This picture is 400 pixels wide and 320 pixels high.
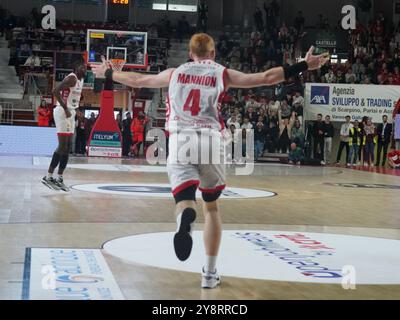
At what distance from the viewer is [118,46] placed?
25859 millimetres

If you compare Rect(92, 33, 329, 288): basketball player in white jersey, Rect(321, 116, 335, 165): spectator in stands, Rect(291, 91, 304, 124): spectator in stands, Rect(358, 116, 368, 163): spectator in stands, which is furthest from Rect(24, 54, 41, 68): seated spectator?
Rect(92, 33, 329, 288): basketball player in white jersey

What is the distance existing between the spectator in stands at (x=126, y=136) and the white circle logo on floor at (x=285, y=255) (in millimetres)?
17222

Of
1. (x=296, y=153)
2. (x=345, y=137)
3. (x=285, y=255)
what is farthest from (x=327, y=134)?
(x=285, y=255)

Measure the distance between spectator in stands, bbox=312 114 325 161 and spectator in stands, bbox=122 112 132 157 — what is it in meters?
6.19

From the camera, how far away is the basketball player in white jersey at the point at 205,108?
18.7ft

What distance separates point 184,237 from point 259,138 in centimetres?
2023

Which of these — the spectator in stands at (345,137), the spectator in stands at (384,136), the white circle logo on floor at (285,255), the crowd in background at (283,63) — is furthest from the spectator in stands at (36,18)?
the white circle logo on floor at (285,255)

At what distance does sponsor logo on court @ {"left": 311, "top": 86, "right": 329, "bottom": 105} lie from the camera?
2561 cm

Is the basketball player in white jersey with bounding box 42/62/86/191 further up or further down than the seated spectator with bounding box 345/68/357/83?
further down

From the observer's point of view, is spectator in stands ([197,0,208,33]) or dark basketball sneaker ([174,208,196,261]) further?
spectator in stands ([197,0,208,33])

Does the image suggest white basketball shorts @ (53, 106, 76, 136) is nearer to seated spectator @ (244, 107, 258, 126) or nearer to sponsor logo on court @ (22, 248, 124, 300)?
sponsor logo on court @ (22, 248, 124, 300)

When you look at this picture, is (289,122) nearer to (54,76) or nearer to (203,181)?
(54,76)

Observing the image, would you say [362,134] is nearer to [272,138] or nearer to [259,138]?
[272,138]
